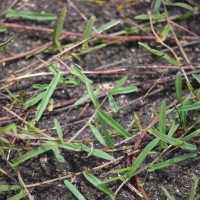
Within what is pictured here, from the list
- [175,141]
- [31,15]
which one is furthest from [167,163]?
[31,15]

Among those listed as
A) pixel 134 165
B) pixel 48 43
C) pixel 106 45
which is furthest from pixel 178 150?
pixel 48 43

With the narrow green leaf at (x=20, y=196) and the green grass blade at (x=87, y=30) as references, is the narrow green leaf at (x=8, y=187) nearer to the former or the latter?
the narrow green leaf at (x=20, y=196)

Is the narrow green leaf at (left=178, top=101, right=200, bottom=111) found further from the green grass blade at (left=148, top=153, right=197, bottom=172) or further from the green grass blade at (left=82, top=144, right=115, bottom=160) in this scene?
the green grass blade at (left=82, top=144, right=115, bottom=160)

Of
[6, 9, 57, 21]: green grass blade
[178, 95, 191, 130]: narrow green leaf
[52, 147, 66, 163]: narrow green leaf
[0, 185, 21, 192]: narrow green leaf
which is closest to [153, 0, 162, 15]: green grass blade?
[6, 9, 57, 21]: green grass blade

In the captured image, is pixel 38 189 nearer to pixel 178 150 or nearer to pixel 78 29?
pixel 178 150

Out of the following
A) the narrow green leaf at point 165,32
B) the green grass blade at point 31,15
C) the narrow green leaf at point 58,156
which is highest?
the green grass blade at point 31,15

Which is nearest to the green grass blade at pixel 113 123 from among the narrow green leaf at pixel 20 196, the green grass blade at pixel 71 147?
the green grass blade at pixel 71 147

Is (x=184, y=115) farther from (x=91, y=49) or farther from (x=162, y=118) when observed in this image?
(x=91, y=49)
